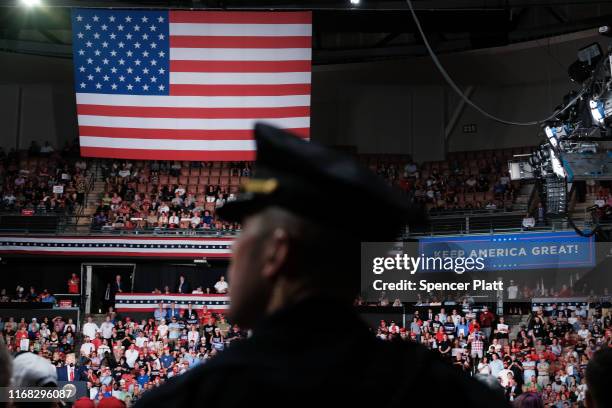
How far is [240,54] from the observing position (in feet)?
57.2

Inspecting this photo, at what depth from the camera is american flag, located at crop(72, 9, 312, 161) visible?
1745 centimetres

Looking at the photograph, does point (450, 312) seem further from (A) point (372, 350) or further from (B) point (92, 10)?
(A) point (372, 350)

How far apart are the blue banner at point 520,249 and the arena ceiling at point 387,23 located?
5.87 meters

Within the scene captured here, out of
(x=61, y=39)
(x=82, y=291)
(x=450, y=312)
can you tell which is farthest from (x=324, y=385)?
(x=61, y=39)

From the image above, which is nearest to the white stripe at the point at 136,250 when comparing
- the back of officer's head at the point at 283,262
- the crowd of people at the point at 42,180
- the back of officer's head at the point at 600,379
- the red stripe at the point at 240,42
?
the crowd of people at the point at 42,180

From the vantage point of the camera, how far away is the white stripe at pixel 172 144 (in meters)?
17.5

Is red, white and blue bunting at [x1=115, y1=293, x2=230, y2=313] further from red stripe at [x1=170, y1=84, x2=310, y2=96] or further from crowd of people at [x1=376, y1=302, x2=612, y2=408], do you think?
red stripe at [x1=170, y1=84, x2=310, y2=96]

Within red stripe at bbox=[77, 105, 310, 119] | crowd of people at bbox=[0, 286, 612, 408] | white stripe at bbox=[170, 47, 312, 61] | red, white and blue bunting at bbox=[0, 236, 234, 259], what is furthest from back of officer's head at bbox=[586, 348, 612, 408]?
red, white and blue bunting at bbox=[0, 236, 234, 259]

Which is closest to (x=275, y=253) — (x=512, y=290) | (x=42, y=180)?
(x=512, y=290)

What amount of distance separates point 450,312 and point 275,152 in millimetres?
17889

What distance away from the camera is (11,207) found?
24.0m

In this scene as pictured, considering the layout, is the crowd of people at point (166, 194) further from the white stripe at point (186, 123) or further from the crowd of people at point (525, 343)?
the crowd of people at point (525, 343)

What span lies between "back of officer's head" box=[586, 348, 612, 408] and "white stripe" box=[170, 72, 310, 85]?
52.0ft

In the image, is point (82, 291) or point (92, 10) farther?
point (82, 291)
